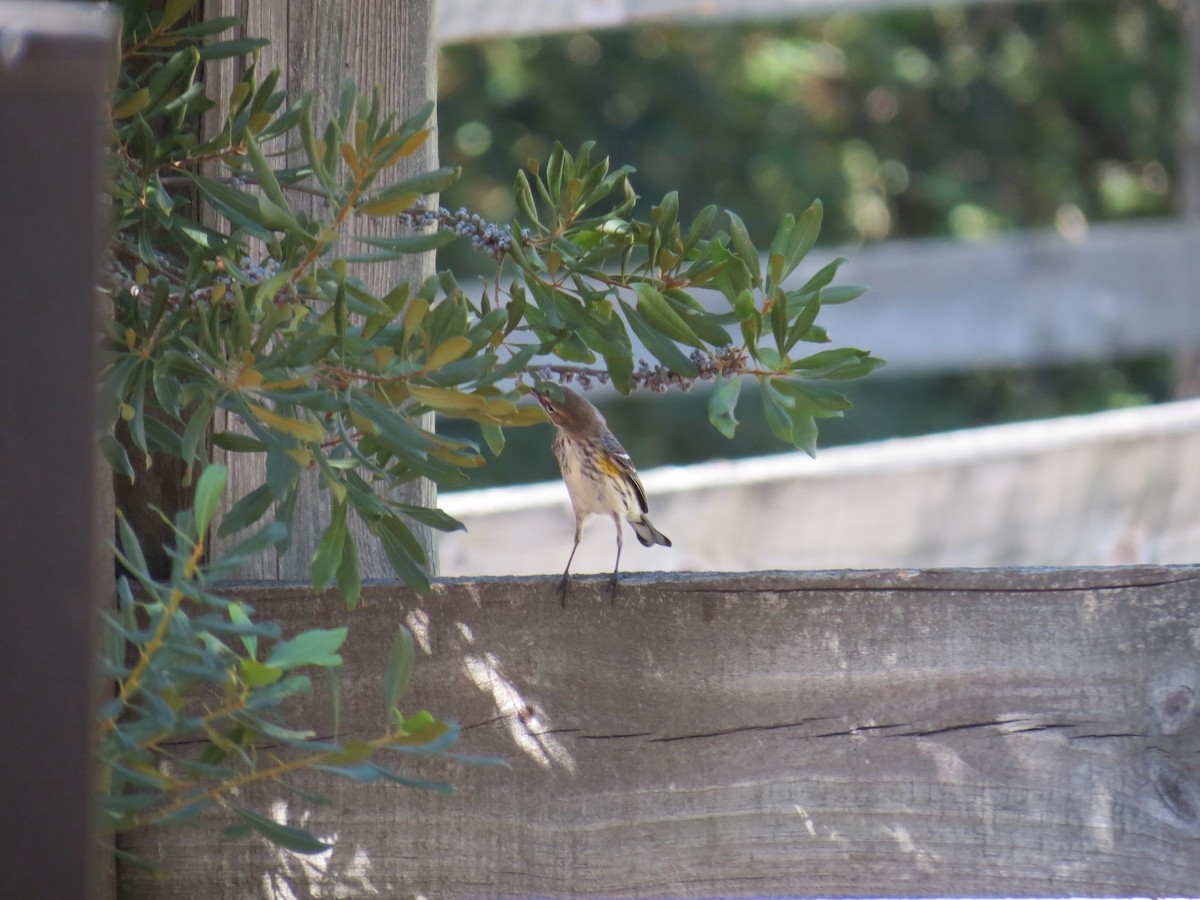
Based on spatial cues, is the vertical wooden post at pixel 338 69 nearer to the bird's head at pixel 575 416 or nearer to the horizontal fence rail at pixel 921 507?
the bird's head at pixel 575 416

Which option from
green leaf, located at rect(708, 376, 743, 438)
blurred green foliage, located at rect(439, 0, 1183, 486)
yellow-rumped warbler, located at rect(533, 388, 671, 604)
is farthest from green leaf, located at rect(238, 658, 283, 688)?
blurred green foliage, located at rect(439, 0, 1183, 486)

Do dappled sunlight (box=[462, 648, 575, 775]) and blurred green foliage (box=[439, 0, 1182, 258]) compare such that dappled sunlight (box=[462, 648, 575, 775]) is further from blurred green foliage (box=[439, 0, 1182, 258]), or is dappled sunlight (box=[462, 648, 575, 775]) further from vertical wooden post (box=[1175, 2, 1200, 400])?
blurred green foliage (box=[439, 0, 1182, 258])

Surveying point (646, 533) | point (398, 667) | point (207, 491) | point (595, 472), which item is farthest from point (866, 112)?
point (207, 491)

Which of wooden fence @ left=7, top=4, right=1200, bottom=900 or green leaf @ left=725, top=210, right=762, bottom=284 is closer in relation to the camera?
green leaf @ left=725, top=210, right=762, bottom=284

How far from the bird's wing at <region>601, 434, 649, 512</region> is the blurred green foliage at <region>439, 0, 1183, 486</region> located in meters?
5.62

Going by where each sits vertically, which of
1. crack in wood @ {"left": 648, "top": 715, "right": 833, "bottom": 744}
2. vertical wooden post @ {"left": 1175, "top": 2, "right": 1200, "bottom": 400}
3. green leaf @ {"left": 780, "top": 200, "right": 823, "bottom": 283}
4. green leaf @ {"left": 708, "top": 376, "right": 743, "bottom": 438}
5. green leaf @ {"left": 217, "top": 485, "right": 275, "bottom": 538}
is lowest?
crack in wood @ {"left": 648, "top": 715, "right": 833, "bottom": 744}

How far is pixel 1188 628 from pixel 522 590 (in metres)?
0.69

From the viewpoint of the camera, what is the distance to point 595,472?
2.66m

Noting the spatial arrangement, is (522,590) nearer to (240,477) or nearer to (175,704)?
(240,477)

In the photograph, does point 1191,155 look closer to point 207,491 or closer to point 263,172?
point 263,172

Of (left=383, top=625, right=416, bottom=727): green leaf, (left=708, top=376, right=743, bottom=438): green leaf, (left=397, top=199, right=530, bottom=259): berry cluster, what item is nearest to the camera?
(left=383, top=625, right=416, bottom=727): green leaf

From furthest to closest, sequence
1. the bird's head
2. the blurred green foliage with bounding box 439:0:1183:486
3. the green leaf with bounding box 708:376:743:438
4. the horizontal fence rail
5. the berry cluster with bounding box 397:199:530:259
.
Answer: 1. the blurred green foliage with bounding box 439:0:1183:486
2. the horizontal fence rail
3. the bird's head
4. the berry cluster with bounding box 397:199:530:259
5. the green leaf with bounding box 708:376:743:438

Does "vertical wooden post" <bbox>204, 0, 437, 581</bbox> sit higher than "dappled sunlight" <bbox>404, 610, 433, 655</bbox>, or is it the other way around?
"vertical wooden post" <bbox>204, 0, 437, 581</bbox>

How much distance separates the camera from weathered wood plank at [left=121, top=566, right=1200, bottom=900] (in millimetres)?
1331
